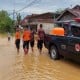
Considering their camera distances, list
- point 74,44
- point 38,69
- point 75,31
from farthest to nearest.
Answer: point 75,31 → point 38,69 → point 74,44

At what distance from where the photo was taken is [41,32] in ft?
50.6

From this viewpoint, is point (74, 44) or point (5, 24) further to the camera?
point (5, 24)

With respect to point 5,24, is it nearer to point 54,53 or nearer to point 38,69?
point 54,53

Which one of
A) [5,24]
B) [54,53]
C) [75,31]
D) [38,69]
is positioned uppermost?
[75,31]

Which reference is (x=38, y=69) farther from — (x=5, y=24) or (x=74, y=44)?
(x=5, y=24)

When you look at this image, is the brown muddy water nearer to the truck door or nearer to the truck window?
the truck door

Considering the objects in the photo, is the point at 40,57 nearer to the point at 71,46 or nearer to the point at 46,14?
the point at 71,46

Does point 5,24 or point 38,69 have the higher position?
point 5,24

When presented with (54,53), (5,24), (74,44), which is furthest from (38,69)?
Answer: (5,24)

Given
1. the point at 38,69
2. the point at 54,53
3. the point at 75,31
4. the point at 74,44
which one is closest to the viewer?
the point at 74,44

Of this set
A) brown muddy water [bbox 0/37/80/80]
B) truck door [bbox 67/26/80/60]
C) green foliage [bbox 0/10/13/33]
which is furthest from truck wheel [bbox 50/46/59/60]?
green foliage [bbox 0/10/13/33]

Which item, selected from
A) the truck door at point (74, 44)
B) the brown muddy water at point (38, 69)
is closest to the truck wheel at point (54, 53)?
the brown muddy water at point (38, 69)

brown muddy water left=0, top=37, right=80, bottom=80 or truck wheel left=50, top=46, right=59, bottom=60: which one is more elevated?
truck wheel left=50, top=46, right=59, bottom=60

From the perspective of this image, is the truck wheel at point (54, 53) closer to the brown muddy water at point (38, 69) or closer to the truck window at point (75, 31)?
the brown muddy water at point (38, 69)
